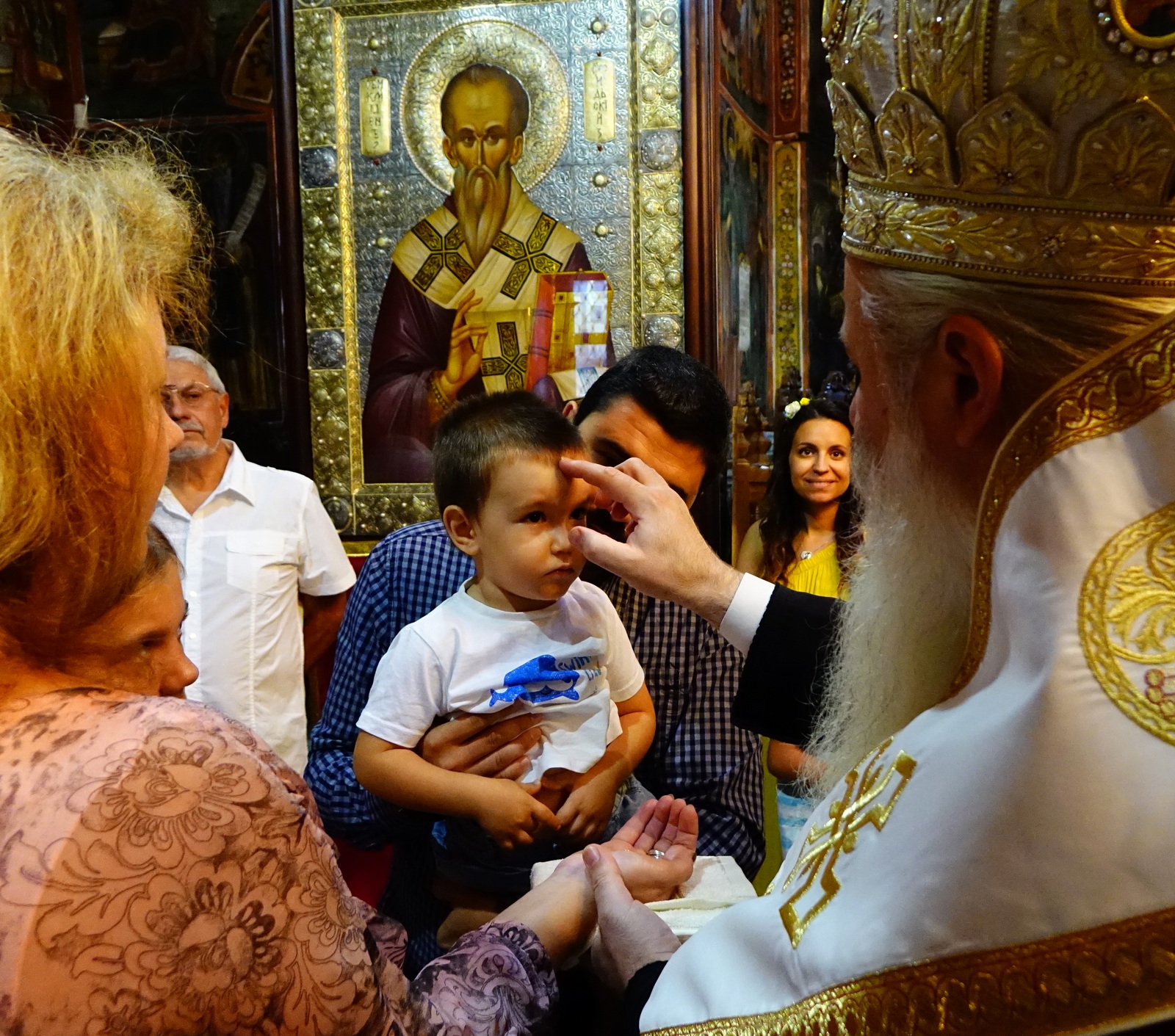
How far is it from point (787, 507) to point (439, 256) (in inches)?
121

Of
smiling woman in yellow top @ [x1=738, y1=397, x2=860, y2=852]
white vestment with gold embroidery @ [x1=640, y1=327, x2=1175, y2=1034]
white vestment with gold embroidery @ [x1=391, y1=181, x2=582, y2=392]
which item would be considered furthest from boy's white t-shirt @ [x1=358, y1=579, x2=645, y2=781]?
white vestment with gold embroidery @ [x1=391, y1=181, x2=582, y2=392]

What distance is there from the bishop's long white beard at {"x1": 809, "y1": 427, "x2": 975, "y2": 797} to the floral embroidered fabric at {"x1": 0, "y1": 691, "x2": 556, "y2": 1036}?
0.82 meters

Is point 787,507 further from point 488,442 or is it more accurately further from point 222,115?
point 222,115

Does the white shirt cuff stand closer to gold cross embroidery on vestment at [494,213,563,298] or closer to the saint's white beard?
gold cross embroidery on vestment at [494,213,563,298]

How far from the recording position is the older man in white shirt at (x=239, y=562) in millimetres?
4539

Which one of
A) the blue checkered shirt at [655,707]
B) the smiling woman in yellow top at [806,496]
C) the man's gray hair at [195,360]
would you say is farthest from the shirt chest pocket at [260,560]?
the smiling woman in yellow top at [806,496]

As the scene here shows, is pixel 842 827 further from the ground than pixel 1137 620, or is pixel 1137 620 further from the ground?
pixel 1137 620

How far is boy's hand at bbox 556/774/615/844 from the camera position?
7.78ft

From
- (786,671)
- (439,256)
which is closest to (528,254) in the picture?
(439,256)

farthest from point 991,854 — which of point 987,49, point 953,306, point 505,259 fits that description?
point 505,259

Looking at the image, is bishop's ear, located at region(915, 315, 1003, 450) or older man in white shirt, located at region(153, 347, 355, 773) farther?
older man in white shirt, located at region(153, 347, 355, 773)

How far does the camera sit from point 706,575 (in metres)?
2.23

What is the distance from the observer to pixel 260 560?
4652mm

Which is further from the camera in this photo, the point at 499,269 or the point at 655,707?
the point at 499,269
